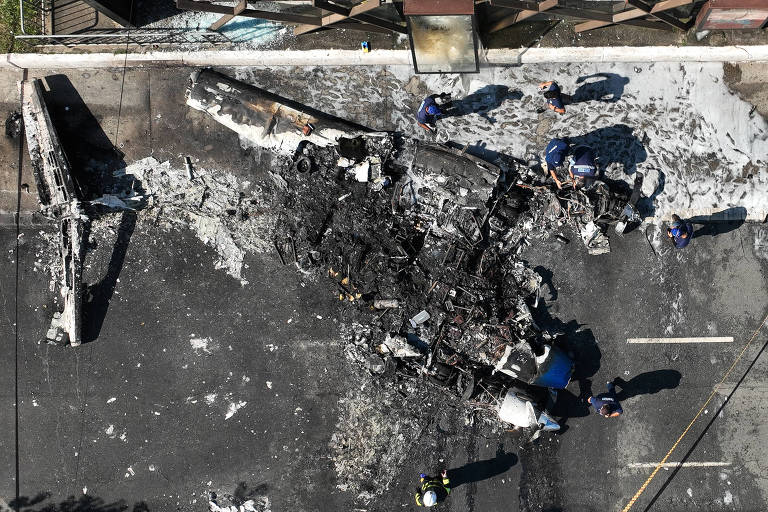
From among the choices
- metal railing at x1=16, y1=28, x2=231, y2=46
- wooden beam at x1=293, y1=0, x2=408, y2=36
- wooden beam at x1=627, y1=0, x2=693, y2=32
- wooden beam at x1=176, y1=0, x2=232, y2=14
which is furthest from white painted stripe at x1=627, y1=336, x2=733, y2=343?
metal railing at x1=16, y1=28, x2=231, y2=46

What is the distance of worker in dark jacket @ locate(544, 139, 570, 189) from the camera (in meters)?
10.8

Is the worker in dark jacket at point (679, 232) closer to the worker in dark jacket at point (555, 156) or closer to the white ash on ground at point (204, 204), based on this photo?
the worker in dark jacket at point (555, 156)

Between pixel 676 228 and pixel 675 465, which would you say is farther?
pixel 675 465

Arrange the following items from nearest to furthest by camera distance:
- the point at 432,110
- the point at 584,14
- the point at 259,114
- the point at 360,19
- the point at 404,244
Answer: the point at 584,14 → the point at 360,19 → the point at 432,110 → the point at 259,114 → the point at 404,244

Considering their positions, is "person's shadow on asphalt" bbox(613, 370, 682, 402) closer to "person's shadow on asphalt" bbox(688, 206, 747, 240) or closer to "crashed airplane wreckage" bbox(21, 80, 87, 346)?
"person's shadow on asphalt" bbox(688, 206, 747, 240)

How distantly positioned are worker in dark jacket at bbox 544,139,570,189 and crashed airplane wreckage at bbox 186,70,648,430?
0.88ft

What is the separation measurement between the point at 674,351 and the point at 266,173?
31.2 ft

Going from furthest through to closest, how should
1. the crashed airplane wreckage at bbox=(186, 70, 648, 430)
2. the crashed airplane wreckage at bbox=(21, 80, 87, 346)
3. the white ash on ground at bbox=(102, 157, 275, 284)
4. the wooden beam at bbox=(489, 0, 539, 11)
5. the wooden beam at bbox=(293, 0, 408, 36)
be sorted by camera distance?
the white ash on ground at bbox=(102, 157, 275, 284), the crashed airplane wreckage at bbox=(186, 70, 648, 430), the crashed airplane wreckage at bbox=(21, 80, 87, 346), the wooden beam at bbox=(293, 0, 408, 36), the wooden beam at bbox=(489, 0, 539, 11)

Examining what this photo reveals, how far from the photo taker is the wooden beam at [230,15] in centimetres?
975

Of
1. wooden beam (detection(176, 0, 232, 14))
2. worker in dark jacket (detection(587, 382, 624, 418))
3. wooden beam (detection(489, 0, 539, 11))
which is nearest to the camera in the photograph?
wooden beam (detection(176, 0, 232, 14))

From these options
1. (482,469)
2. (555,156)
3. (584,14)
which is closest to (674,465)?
(482,469)

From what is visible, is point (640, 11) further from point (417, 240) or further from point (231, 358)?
point (231, 358)

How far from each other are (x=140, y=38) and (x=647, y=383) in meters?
13.0

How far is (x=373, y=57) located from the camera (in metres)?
11.2
